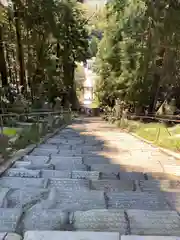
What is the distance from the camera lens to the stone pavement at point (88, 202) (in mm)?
2260

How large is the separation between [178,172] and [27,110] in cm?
668

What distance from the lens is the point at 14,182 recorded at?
3.55 m

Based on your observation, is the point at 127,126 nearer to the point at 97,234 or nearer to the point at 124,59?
the point at 124,59

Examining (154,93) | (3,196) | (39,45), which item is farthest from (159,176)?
(39,45)

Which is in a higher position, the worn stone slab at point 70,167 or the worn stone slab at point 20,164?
the worn stone slab at point 20,164

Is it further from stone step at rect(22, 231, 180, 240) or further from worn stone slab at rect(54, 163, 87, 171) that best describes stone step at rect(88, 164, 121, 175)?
stone step at rect(22, 231, 180, 240)

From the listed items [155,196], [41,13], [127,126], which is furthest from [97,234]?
[41,13]

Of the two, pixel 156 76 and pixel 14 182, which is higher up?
pixel 156 76

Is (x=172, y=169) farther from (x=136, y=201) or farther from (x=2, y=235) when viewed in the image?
(x=2, y=235)

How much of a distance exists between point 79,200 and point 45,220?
604mm

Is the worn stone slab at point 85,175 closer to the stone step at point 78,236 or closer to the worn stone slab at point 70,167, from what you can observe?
the worn stone slab at point 70,167

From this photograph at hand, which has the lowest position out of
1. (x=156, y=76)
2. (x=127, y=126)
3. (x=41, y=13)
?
(x=127, y=126)

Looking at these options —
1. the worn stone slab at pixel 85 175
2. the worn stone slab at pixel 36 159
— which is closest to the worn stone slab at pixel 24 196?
the worn stone slab at pixel 85 175

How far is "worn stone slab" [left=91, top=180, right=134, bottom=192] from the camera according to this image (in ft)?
11.3
